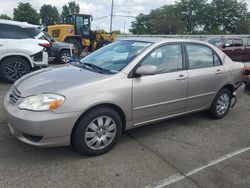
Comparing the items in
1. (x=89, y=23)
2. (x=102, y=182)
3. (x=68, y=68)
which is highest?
(x=89, y=23)

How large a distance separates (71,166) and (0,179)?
2.59 ft

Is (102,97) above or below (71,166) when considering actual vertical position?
above

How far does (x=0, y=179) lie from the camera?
297 centimetres

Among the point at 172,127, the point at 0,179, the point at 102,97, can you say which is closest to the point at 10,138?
the point at 0,179

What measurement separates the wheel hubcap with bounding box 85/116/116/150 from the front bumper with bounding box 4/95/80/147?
0.27 m

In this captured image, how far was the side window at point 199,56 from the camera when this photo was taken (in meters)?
4.63

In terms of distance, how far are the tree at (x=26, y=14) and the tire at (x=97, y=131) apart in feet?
217

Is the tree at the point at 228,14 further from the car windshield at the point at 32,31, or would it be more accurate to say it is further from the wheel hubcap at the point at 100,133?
the wheel hubcap at the point at 100,133

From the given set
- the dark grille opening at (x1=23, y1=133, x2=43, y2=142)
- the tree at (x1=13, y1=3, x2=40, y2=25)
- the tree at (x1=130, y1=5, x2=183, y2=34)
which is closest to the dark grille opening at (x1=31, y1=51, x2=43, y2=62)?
the dark grille opening at (x1=23, y1=133, x2=43, y2=142)

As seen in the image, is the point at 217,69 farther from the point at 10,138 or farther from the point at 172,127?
the point at 10,138

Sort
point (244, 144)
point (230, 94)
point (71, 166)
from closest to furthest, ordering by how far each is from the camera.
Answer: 1. point (71, 166)
2. point (244, 144)
3. point (230, 94)

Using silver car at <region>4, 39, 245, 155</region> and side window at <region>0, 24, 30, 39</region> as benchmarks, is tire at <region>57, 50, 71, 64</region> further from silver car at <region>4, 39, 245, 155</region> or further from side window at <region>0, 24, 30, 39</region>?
silver car at <region>4, 39, 245, 155</region>

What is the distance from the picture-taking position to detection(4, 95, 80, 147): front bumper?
312 cm

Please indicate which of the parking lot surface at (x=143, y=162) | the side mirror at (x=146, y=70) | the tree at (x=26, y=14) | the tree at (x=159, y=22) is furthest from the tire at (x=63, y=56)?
the tree at (x=159, y=22)
